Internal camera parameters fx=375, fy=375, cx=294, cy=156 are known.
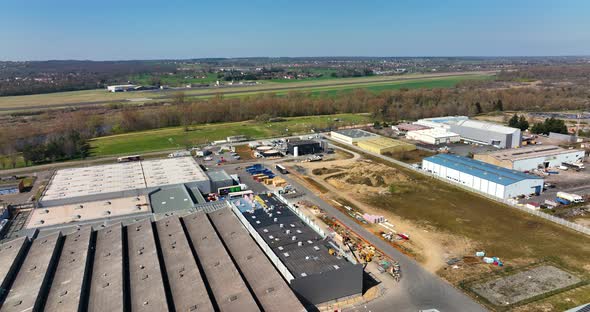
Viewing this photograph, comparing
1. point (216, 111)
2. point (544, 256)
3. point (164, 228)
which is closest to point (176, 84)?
point (216, 111)

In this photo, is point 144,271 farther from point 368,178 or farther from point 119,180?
point 368,178

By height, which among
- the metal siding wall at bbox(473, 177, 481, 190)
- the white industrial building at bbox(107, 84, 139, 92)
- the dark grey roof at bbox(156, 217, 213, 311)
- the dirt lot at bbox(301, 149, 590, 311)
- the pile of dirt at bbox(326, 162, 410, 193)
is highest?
the white industrial building at bbox(107, 84, 139, 92)

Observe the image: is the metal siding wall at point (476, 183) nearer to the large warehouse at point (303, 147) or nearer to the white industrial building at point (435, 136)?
the white industrial building at point (435, 136)

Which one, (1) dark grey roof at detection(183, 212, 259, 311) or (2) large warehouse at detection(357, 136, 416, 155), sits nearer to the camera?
(1) dark grey roof at detection(183, 212, 259, 311)

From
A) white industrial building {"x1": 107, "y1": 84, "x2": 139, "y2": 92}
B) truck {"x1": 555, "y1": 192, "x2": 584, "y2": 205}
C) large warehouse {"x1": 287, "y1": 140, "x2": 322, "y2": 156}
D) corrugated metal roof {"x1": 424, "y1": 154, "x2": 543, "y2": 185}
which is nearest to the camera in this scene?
truck {"x1": 555, "y1": 192, "x2": 584, "y2": 205}

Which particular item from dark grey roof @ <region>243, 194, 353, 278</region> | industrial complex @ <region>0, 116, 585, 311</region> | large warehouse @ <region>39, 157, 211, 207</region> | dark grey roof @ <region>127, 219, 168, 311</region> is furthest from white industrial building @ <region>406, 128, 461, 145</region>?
dark grey roof @ <region>127, 219, 168, 311</region>

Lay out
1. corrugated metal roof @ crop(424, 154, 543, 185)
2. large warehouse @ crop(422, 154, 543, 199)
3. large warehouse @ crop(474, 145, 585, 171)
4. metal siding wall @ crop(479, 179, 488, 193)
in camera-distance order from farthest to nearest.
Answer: large warehouse @ crop(474, 145, 585, 171), metal siding wall @ crop(479, 179, 488, 193), corrugated metal roof @ crop(424, 154, 543, 185), large warehouse @ crop(422, 154, 543, 199)

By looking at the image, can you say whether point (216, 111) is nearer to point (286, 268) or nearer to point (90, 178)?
point (90, 178)

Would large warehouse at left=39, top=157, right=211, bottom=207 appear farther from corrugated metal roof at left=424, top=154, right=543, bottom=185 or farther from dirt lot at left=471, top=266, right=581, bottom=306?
corrugated metal roof at left=424, top=154, right=543, bottom=185
